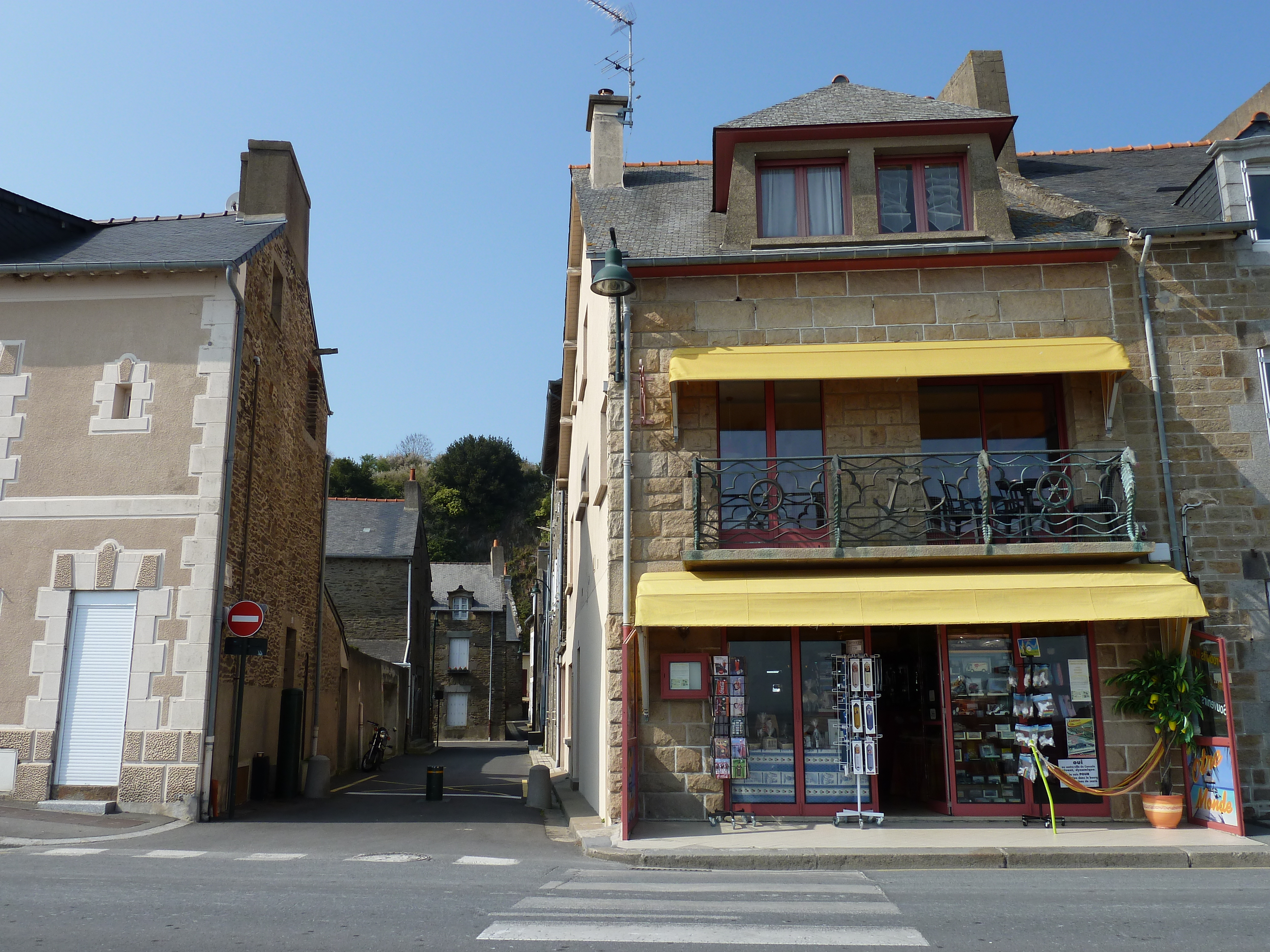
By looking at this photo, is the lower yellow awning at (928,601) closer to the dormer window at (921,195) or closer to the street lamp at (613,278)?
the street lamp at (613,278)

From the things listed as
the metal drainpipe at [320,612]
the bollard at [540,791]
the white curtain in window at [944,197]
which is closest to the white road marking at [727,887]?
the bollard at [540,791]

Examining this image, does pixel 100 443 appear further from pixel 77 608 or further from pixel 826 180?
pixel 826 180

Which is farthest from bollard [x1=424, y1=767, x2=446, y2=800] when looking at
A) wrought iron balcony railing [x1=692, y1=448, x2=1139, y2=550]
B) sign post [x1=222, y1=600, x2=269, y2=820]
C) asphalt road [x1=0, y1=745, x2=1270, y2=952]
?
wrought iron balcony railing [x1=692, y1=448, x2=1139, y2=550]

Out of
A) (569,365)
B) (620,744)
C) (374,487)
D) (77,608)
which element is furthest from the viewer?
(374,487)

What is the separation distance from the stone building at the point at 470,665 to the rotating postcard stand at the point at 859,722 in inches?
1349

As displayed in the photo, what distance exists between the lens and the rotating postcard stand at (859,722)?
10.3m

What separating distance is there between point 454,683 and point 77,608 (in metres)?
32.8

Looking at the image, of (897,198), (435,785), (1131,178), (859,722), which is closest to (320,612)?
(435,785)

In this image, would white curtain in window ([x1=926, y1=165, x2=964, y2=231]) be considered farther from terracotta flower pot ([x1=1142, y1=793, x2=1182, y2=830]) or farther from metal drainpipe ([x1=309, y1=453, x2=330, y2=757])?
metal drainpipe ([x1=309, y1=453, x2=330, y2=757])

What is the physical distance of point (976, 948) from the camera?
5238mm

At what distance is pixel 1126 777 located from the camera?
409 inches

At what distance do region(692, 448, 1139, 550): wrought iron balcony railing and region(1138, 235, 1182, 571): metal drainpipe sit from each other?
20.4 inches

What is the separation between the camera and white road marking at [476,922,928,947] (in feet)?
17.4

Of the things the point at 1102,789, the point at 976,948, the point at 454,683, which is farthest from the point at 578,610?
the point at 454,683
